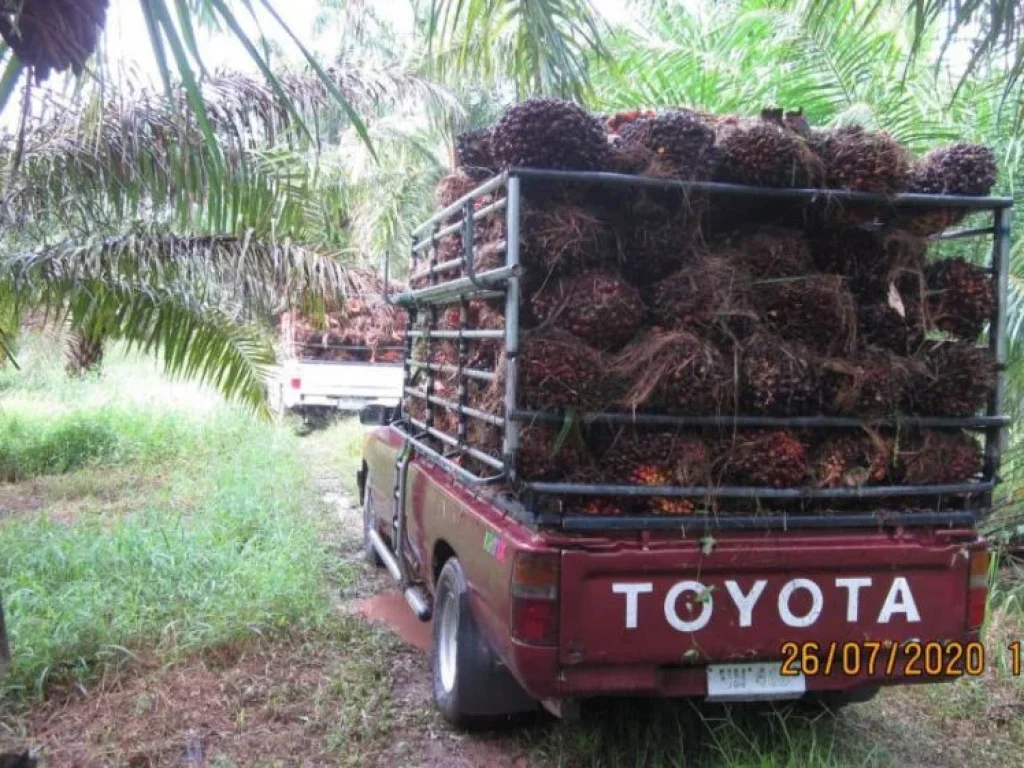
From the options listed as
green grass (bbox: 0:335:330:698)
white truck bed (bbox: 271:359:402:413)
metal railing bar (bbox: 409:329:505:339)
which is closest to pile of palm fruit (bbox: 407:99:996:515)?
metal railing bar (bbox: 409:329:505:339)

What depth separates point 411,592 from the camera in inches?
196

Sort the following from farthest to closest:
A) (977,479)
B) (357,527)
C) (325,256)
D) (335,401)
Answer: (335,401) < (357,527) < (325,256) < (977,479)

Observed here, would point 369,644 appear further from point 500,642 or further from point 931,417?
point 931,417

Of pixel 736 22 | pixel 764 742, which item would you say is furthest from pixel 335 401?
pixel 764 742

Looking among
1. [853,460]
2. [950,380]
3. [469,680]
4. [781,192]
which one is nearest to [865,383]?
[853,460]

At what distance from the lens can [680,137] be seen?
11.4ft

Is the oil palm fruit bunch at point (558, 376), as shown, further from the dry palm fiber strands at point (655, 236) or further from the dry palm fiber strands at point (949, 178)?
the dry palm fiber strands at point (949, 178)

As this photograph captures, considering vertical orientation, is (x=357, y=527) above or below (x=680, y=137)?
below

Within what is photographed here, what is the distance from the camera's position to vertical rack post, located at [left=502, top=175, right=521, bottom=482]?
10.9 feet

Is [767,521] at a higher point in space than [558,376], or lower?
lower

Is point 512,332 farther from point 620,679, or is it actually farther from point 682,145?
point 620,679

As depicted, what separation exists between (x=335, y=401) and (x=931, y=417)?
41.1ft
